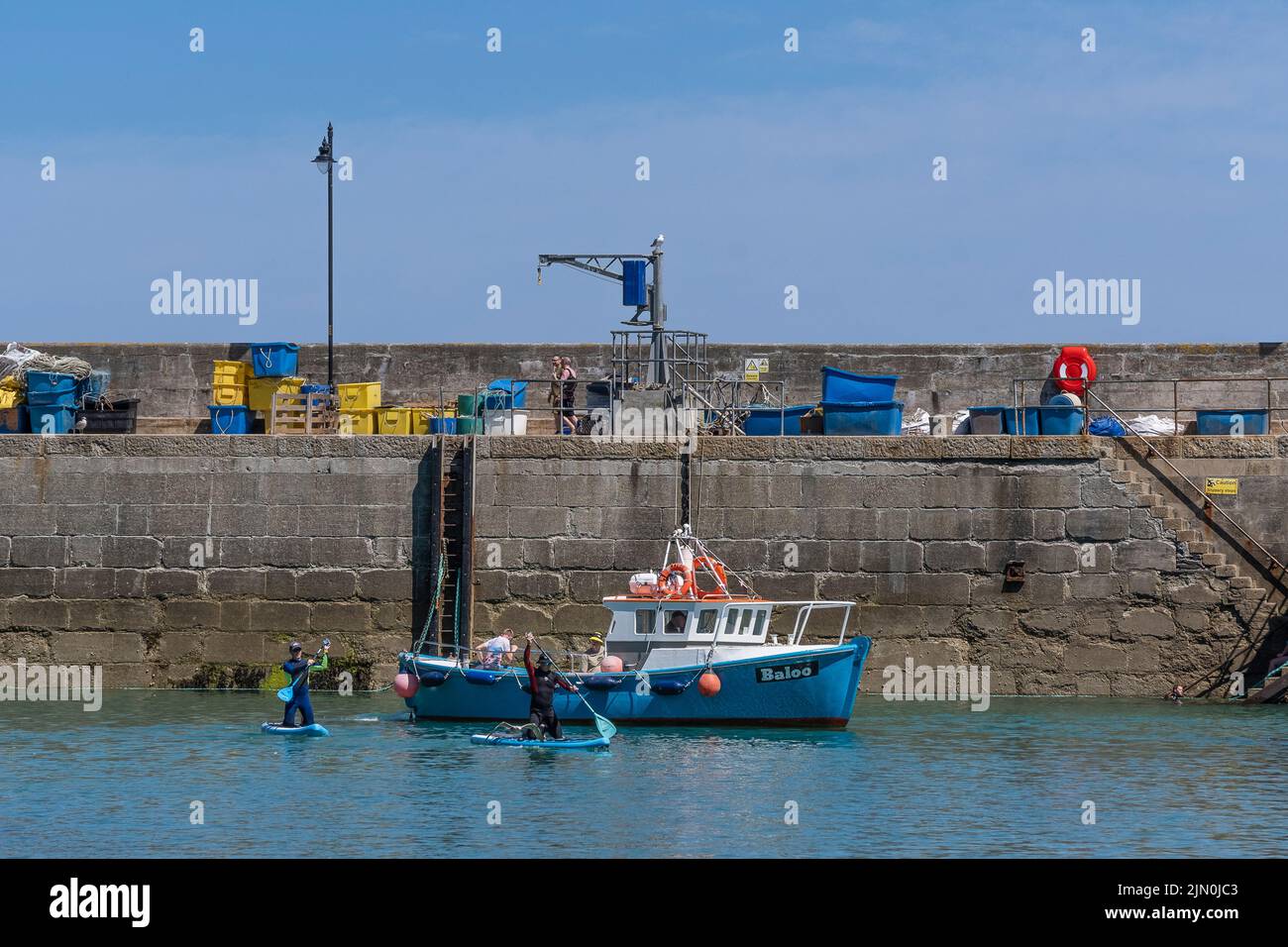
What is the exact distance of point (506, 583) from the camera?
91.1 feet

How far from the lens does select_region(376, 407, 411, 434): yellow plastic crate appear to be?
3009cm

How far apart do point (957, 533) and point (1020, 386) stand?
4.34m

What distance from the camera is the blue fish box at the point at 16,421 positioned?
30000 mm

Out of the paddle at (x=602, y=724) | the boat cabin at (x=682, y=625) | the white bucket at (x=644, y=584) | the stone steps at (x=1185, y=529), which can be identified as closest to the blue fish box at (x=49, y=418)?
the boat cabin at (x=682, y=625)

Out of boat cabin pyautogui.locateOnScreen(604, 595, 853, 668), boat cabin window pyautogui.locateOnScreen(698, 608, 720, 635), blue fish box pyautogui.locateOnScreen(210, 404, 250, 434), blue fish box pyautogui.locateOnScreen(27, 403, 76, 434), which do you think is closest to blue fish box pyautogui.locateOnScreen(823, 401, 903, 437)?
boat cabin pyautogui.locateOnScreen(604, 595, 853, 668)

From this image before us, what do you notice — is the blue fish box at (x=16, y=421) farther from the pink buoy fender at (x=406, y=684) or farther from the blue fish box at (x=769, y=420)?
the blue fish box at (x=769, y=420)

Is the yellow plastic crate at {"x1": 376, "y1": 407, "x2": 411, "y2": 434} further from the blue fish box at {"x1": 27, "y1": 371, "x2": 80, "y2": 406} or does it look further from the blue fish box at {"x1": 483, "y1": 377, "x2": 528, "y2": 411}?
the blue fish box at {"x1": 27, "y1": 371, "x2": 80, "y2": 406}

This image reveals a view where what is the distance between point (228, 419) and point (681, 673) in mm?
9653

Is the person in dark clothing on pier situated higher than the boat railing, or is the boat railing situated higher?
the boat railing

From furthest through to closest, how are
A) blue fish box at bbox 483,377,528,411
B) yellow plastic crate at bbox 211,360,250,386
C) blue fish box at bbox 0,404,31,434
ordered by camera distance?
yellow plastic crate at bbox 211,360,250,386, blue fish box at bbox 0,404,31,434, blue fish box at bbox 483,377,528,411

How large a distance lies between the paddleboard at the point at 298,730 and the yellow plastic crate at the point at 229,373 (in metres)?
8.46

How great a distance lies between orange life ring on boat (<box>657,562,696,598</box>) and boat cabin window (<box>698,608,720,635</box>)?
0.34 metres
